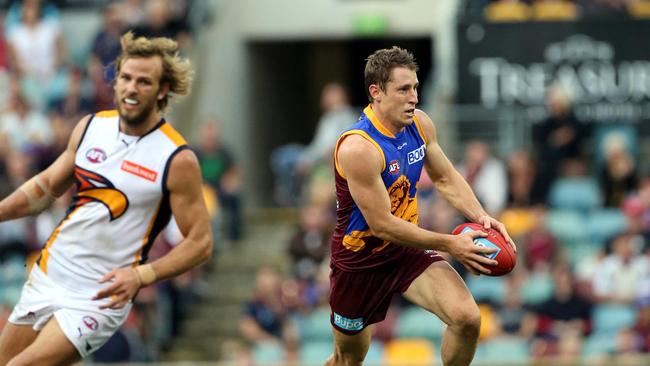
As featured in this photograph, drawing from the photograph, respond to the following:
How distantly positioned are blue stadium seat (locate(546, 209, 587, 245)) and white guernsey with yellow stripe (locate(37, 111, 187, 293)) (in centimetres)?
733

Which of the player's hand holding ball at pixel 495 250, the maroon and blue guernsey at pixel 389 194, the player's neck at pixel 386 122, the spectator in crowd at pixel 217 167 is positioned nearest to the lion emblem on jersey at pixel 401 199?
the maroon and blue guernsey at pixel 389 194

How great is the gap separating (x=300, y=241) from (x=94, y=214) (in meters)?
6.97

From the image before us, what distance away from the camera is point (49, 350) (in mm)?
7008

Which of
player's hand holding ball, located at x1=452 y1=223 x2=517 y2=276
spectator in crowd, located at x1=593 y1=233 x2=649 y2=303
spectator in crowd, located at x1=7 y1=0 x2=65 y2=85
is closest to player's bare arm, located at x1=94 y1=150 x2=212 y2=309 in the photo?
player's hand holding ball, located at x1=452 y1=223 x2=517 y2=276

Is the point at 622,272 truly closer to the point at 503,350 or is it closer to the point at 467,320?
the point at 503,350

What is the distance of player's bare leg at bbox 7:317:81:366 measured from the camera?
6961 mm

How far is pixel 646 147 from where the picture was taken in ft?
49.9

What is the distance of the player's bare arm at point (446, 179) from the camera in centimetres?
737

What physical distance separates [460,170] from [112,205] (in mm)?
7625

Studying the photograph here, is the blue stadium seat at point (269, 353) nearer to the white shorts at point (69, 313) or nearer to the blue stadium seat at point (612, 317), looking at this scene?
the blue stadium seat at point (612, 317)

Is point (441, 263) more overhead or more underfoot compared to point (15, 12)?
more underfoot

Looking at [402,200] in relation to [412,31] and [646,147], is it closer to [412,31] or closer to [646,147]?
[646,147]

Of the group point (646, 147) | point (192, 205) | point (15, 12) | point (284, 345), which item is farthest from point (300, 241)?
point (192, 205)

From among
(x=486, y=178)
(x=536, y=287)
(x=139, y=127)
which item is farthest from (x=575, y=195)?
(x=139, y=127)
